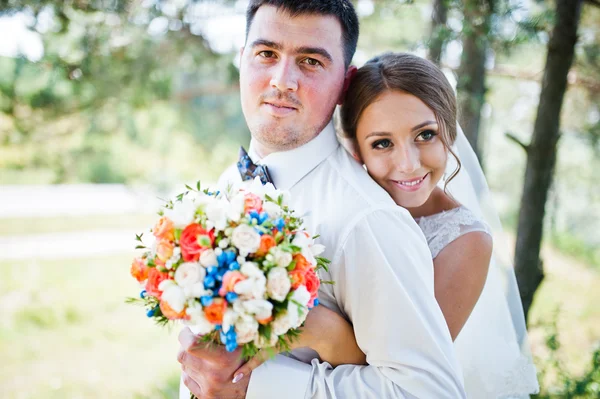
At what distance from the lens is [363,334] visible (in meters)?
1.99

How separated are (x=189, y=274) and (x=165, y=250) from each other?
0.13 m

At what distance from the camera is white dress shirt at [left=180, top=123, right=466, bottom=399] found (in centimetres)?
193

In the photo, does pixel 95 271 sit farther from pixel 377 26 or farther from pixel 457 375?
pixel 457 375

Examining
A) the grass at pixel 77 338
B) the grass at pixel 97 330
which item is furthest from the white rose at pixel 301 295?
the grass at pixel 77 338

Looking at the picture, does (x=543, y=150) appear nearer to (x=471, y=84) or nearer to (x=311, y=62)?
(x=471, y=84)

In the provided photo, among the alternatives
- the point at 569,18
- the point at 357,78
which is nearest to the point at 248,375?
the point at 357,78

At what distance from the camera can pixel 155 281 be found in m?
1.65

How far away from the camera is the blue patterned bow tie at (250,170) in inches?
95.0

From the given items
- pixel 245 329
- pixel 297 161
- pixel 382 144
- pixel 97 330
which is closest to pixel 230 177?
pixel 297 161

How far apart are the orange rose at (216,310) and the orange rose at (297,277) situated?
A: 0.22 m

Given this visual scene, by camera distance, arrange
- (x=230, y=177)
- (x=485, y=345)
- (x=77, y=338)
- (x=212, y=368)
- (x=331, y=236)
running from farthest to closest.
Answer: (x=77, y=338) → (x=230, y=177) → (x=485, y=345) → (x=331, y=236) → (x=212, y=368)

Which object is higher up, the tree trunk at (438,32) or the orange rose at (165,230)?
the tree trunk at (438,32)

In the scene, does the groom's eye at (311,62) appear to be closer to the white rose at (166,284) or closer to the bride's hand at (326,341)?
the bride's hand at (326,341)

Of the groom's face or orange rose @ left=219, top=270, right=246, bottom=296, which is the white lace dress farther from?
orange rose @ left=219, top=270, right=246, bottom=296
